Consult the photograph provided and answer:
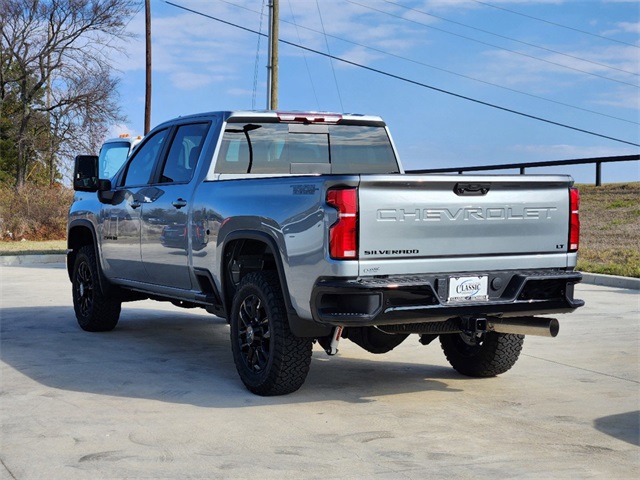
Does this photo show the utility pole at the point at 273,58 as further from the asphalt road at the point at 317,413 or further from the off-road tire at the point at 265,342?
the off-road tire at the point at 265,342

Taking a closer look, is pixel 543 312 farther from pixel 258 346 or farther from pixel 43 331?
pixel 43 331

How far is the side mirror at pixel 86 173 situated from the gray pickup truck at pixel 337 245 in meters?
1.22

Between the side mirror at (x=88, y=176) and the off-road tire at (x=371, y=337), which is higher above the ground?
the side mirror at (x=88, y=176)

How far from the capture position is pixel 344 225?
19.7 ft

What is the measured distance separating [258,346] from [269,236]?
2.76 ft

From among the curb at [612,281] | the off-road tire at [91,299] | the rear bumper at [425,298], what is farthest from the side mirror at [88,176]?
the curb at [612,281]

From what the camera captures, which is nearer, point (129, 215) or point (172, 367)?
point (172, 367)

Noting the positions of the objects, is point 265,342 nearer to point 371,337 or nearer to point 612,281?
point 371,337

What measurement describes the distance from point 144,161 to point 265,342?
3108 mm

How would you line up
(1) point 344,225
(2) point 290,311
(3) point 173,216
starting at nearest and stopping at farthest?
1. (1) point 344,225
2. (2) point 290,311
3. (3) point 173,216

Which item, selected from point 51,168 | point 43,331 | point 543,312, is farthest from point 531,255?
point 51,168

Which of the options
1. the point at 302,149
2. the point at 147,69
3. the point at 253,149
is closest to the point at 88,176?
the point at 253,149

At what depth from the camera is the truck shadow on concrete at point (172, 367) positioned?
7.03 metres

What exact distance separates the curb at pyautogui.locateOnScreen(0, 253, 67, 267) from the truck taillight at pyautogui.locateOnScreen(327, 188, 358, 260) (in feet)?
50.5
